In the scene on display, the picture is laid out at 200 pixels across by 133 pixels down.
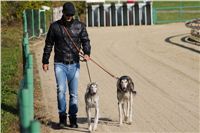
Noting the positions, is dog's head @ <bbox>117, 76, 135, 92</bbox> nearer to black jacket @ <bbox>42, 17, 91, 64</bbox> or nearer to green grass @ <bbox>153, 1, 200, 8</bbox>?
black jacket @ <bbox>42, 17, 91, 64</bbox>

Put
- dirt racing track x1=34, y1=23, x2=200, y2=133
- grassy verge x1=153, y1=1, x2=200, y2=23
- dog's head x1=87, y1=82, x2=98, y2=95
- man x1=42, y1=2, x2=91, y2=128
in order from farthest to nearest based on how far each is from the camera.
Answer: grassy verge x1=153, y1=1, x2=200, y2=23 < dirt racing track x1=34, y1=23, x2=200, y2=133 < man x1=42, y1=2, x2=91, y2=128 < dog's head x1=87, y1=82, x2=98, y2=95

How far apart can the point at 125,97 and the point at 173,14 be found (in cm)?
3651

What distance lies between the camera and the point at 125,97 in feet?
30.1

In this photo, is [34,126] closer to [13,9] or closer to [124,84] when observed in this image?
[124,84]

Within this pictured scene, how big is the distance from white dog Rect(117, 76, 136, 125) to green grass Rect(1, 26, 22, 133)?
68.6 inches

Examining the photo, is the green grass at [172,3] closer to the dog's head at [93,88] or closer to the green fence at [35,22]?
the green fence at [35,22]

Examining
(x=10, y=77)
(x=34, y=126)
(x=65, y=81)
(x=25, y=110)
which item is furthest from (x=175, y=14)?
(x=34, y=126)

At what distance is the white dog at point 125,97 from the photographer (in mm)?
8952

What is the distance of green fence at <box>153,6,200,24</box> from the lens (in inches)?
1604

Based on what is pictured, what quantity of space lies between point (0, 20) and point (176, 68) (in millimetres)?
14938

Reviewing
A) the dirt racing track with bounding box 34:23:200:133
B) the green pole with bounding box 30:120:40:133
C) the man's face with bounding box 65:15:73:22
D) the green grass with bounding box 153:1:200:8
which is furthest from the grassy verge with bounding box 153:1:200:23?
the green pole with bounding box 30:120:40:133

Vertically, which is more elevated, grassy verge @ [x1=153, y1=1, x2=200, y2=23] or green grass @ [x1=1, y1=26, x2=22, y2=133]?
grassy verge @ [x1=153, y1=1, x2=200, y2=23]

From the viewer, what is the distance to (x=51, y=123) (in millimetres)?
9516

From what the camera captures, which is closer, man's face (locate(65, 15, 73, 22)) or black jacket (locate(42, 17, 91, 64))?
man's face (locate(65, 15, 73, 22))
